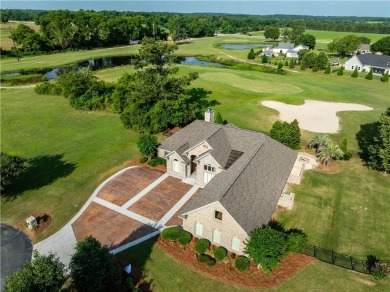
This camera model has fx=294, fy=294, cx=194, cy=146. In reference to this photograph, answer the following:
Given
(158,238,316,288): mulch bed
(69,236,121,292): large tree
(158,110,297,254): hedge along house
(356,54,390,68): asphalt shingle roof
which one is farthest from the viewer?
(356,54,390,68): asphalt shingle roof

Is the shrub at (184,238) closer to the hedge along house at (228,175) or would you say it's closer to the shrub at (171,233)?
the shrub at (171,233)

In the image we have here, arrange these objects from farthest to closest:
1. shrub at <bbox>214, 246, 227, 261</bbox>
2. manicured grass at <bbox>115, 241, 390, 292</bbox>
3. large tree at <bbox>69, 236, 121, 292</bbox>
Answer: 1. shrub at <bbox>214, 246, 227, 261</bbox>
2. manicured grass at <bbox>115, 241, 390, 292</bbox>
3. large tree at <bbox>69, 236, 121, 292</bbox>

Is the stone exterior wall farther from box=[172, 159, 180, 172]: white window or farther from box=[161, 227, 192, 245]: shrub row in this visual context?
box=[172, 159, 180, 172]: white window

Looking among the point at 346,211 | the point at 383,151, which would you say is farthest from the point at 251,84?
the point at 346,211

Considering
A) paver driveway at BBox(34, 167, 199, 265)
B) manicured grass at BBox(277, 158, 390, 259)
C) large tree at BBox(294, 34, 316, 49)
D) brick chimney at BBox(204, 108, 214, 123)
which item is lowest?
manicured grass at BBox(277, 158, 390, 259)

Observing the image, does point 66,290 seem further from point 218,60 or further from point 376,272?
point 218,60

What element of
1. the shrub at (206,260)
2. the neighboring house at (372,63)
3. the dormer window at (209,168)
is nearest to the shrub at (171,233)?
the shrub at (206,260)

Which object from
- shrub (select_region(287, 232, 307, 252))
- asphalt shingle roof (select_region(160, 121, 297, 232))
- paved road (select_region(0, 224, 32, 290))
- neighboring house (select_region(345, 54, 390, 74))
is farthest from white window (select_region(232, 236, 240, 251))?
neighboring house (select_region(345, 54, 390, 74))
